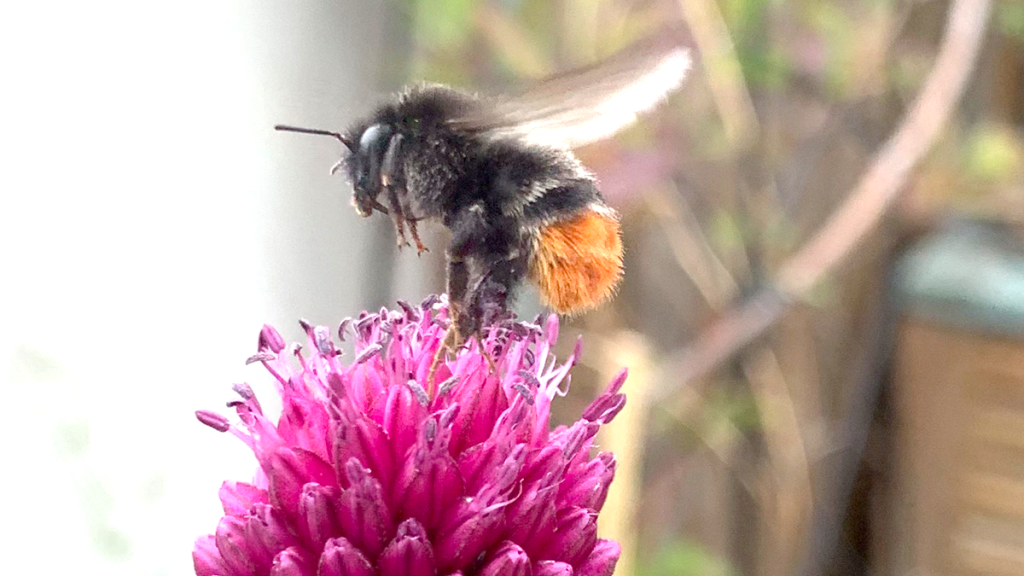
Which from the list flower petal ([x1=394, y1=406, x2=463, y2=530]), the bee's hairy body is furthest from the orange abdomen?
flower petal ([x1=394, y1=406, x2=463, y2=530])

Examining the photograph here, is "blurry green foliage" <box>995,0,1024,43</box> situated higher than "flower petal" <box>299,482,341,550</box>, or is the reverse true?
"blurry green foliage" <box>995,0,1024,43</box>

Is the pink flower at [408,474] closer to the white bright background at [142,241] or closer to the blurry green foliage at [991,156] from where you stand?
the white bright background at [142,241]

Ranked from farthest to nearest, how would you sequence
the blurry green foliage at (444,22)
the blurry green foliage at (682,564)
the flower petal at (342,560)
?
the blurry green foliage at (682,564)
the blurry green foliage at (444,22)
the flower petal at (342,560)

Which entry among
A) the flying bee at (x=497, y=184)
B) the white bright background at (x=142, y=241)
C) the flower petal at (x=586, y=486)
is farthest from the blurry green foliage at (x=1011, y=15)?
the flower petal at (x=586, y=486)

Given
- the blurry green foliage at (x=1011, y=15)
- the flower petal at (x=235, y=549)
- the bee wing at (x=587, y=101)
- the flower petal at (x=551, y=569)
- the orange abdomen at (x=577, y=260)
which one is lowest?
the flower petal at (x=235, y=549)

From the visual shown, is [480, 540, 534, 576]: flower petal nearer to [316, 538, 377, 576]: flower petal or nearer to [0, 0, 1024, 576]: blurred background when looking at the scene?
[316, 538, 377, 576]: flower petal

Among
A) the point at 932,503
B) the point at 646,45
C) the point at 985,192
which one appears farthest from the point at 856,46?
the point at 646,45

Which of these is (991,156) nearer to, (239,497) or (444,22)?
(444,22)
